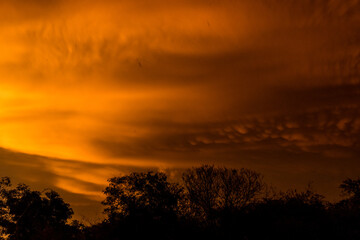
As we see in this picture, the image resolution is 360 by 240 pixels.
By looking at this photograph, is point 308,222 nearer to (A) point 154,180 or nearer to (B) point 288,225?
(B) point 288,225

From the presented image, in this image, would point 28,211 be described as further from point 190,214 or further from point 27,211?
point 190,214

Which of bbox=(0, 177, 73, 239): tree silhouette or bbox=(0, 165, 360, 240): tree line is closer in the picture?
bbox=(0, 165, 360, 240): tree line

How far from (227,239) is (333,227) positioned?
31.2 ft

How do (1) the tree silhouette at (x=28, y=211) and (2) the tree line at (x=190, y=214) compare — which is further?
(1) the tree silhouette at (x=28, y=211)

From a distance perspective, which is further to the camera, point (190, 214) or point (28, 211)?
point (28, 211)

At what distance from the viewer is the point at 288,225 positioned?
146 feet

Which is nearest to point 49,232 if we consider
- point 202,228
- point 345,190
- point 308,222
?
point 202,228

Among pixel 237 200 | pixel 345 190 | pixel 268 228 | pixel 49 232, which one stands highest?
pixel 345 190

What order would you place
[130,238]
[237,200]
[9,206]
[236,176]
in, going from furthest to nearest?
[9,206] < [236,176] < [237,200] < [130,238]

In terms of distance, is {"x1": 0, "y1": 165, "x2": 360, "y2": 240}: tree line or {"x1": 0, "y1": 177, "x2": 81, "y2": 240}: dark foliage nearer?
{"x1": 0, "y1": 165, "x2": 360, "y2": 240}: tree line

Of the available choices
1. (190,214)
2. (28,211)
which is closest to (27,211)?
(28,211)

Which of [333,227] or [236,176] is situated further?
[236,176]

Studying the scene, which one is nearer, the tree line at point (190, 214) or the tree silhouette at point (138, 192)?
the tree line at point (190, 214)

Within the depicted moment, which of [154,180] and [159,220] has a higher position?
[154,180]
